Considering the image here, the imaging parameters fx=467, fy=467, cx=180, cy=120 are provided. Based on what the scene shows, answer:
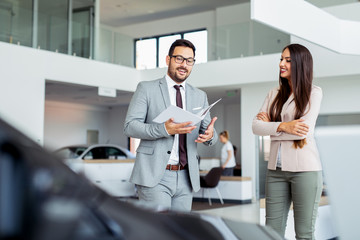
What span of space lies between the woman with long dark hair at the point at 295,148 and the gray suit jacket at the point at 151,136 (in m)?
0.39

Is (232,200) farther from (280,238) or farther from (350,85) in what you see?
(280,238)

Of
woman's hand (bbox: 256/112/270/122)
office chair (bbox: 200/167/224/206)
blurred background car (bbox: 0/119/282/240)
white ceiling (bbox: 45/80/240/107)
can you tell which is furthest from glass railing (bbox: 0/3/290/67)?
blurred background car (bbox: 0/119/282/240)

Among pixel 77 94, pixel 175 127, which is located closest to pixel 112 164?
pixel 77 94

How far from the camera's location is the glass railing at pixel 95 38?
447 inches

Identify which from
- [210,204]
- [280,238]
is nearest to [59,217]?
[280,238]

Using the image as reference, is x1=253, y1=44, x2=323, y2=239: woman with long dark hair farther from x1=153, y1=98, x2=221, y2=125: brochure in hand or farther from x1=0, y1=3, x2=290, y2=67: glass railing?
x1=0, y1=3, x2=290, y2=67: glass railing

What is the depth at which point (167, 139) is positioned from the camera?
2.54 metres

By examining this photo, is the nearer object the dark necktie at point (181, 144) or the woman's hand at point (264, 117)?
the dark necktie at point (181, 144)

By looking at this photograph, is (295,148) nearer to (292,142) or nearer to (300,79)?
(292,142)

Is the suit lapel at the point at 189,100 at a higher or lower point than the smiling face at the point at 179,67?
lower

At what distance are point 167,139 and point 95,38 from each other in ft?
37.6

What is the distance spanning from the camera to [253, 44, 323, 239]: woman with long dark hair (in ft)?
8.11

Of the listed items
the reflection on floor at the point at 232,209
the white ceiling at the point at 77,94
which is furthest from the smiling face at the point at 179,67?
the white ceiling at the point at 77,94

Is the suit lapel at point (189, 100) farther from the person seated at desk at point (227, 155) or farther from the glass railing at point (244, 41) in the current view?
the glass railing at point (244, 41)
